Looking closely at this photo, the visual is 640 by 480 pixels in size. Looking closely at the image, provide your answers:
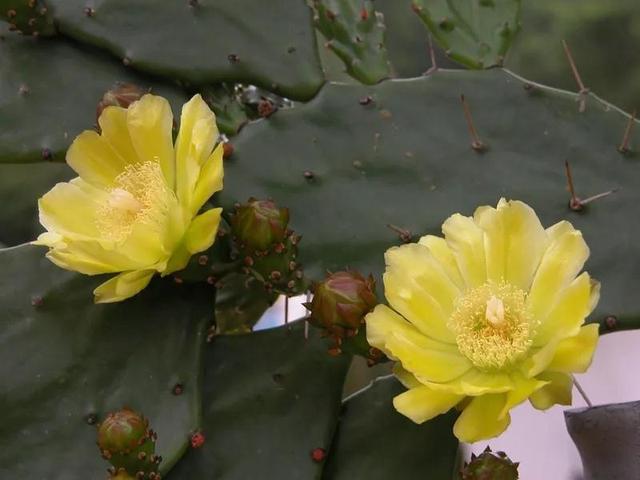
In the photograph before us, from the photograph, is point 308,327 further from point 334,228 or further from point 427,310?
point 427,310

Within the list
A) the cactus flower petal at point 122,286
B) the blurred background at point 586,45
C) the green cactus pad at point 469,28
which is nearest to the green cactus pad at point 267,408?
the cactus flower petal at point 122,286

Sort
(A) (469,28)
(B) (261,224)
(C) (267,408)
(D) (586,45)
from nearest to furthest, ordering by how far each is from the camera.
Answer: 1. (B) (261,224)
2. (C) (267,408)
3. (A) (469,28)
4. (D) (586,45)

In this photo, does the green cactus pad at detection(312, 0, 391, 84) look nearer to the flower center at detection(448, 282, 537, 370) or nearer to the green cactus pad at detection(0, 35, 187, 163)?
the green cactus pad at detection(0, 35, 187, 163)

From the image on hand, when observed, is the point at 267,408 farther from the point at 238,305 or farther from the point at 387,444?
the point at 238,305

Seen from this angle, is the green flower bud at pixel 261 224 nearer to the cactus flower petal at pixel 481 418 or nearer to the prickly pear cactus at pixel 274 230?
the prickly pear cactus at pixel 274 230

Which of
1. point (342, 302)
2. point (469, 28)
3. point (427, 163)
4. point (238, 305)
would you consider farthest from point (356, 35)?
point (342, 302)

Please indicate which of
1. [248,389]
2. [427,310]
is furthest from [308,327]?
[427,310]

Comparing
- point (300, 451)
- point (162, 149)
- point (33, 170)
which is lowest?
point (33, 170)
